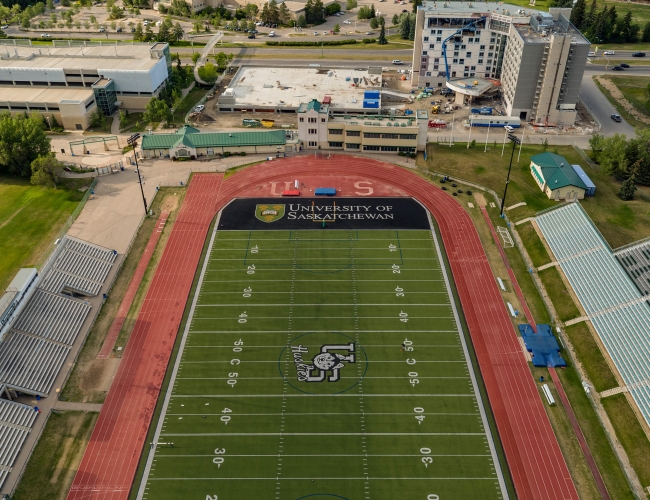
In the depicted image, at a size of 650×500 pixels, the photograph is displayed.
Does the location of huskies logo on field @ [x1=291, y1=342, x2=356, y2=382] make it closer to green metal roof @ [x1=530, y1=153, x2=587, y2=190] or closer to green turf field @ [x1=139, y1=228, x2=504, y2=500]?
green turf field @ [x1=139, y1=228, x2=504, y2=500]

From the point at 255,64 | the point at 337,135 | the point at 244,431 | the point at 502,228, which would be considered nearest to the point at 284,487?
the point at 244,431

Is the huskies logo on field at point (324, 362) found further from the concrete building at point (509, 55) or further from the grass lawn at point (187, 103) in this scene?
the concrete building at point (509, 55)

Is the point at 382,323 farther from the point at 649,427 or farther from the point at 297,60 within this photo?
the point at 297,60

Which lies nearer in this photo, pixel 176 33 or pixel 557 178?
pixel 557 178

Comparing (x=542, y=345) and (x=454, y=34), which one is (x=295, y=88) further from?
(x=542, y=345)

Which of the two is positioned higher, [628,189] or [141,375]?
[628,189]

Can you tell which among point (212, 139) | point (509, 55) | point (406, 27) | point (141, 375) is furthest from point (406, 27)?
point (141, 375)

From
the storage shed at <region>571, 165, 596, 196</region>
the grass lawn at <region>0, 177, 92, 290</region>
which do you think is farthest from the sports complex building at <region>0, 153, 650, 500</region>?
the storage shed at <region>571, 165, 596, 196</region>
